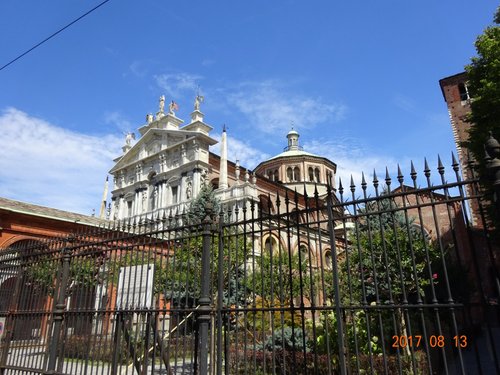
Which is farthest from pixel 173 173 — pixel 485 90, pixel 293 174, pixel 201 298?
pixel 201 298

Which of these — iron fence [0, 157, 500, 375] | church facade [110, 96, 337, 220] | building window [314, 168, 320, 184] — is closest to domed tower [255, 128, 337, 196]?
building window [314, 168, 320, 184]

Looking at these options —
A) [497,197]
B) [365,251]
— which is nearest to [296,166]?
[365,251]

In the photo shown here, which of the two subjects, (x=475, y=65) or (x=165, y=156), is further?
(x=165, y=156)

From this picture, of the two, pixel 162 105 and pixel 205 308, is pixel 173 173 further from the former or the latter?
pixel 205 308

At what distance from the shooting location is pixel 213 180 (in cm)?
3000

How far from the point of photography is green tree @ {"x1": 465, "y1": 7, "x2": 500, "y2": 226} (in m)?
12.2

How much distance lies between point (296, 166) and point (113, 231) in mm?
37364

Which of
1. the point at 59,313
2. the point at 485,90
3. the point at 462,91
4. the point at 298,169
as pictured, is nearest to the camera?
the point at 59,313

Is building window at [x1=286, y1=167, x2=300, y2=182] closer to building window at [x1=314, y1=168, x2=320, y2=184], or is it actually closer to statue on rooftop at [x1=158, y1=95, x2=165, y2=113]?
building window at [x1=314, y1=168, x2=320, y2=184]

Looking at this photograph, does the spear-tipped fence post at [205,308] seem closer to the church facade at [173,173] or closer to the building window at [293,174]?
the church facade at [173,173]

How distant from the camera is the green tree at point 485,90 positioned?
481 inches

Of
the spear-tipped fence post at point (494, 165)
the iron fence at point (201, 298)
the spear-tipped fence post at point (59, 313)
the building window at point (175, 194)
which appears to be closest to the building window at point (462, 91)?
the iron fence at point (201, 298)

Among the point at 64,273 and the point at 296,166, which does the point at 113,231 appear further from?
the point at 296,166

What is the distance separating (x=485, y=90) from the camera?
1238 cm
